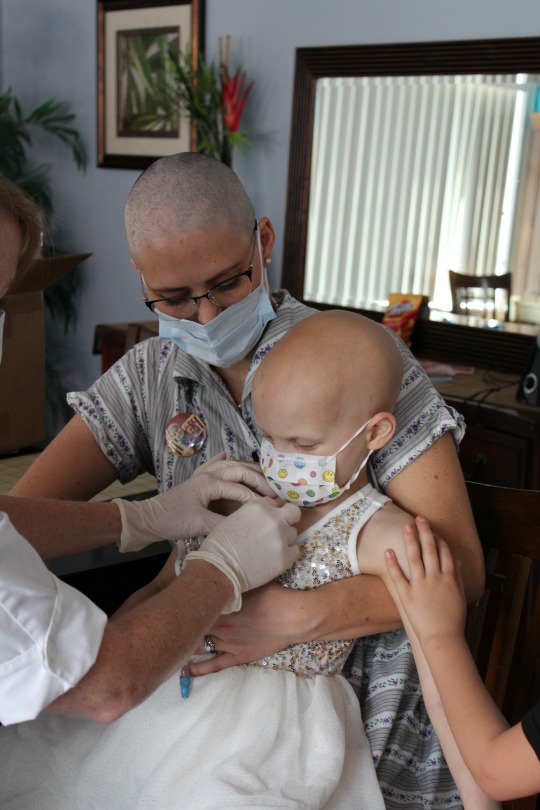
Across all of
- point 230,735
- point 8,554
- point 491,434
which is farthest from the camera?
point 491,434

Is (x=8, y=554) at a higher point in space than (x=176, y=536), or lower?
higher

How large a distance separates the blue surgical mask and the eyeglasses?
1 cm

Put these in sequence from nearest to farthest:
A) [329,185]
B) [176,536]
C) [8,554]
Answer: [8,554] < [176,536] < [329,185]

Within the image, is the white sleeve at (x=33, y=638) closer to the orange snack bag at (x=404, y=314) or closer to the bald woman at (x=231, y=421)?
the bald woman at (x=231, y=421)

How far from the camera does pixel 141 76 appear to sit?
13.8ft

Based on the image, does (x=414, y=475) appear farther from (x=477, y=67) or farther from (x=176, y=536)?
(x=477, y=67)

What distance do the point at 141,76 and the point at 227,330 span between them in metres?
3.04

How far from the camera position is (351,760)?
1.34 m

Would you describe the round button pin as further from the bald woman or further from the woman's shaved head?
the woman's shaved head

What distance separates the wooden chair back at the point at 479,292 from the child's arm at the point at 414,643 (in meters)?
Result: 1.80

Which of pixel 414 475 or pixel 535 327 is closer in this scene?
pixel 414 475

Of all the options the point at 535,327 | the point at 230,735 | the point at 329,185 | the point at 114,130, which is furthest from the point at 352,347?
the point at 114,130

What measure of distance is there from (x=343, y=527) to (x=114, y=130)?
11.3 feet

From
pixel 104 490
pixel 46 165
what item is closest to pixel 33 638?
pixel 104 490
